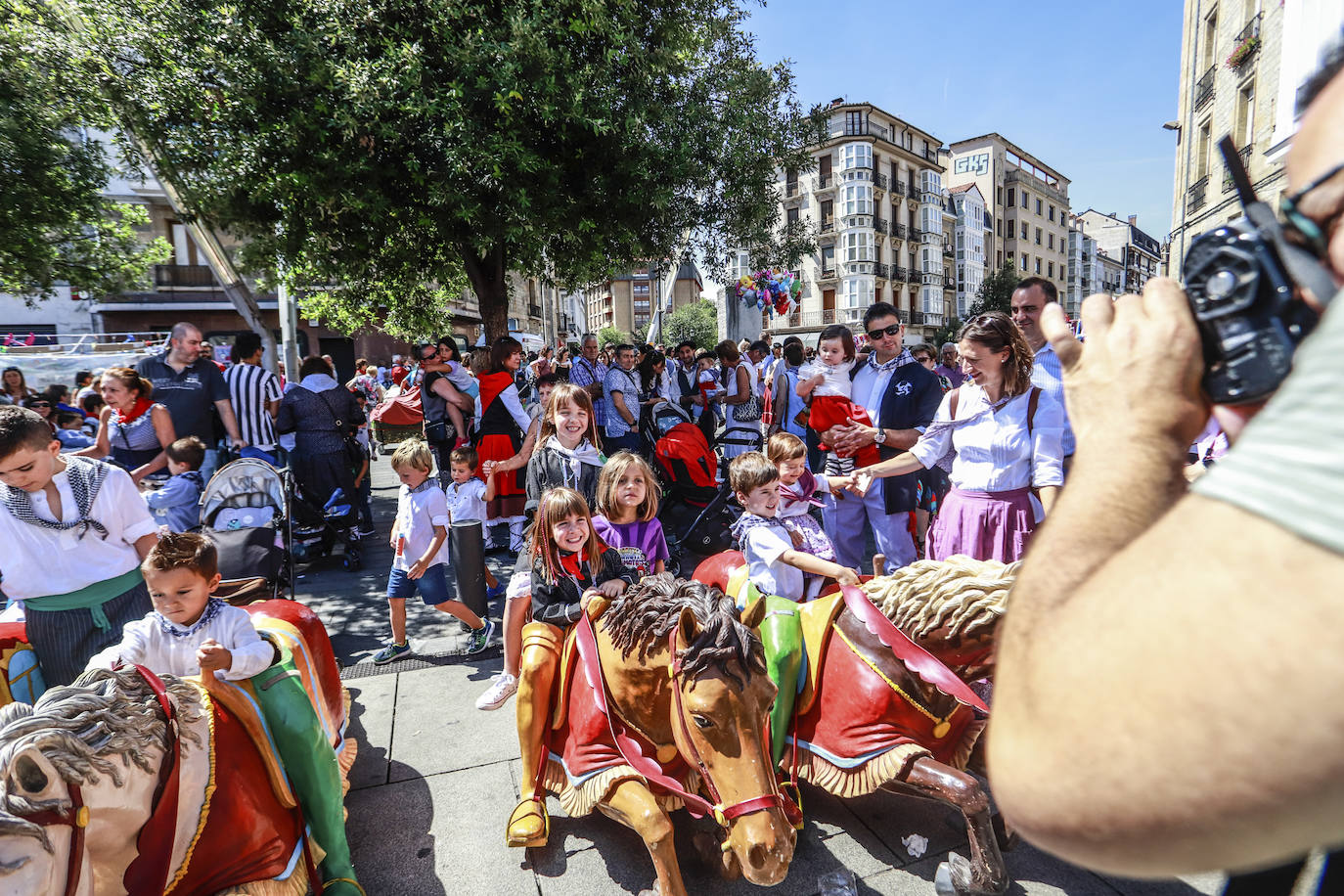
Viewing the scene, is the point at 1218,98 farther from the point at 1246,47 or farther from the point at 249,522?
the point at 249,522

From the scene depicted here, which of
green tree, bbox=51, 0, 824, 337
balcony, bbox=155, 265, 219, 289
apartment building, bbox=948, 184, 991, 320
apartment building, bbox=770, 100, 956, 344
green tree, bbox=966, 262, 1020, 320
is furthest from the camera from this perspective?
apartment building, bbox=948, 184, 991, 320

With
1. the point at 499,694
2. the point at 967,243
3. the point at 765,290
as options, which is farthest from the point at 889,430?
the point at 967,243

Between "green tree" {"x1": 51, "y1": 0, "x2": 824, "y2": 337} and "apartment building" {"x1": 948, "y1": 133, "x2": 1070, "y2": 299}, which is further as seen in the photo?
"apartment building" {"x1": 948, "y1": 133, "x2": 1070, "y2": 299}

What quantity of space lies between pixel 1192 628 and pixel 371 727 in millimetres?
4069

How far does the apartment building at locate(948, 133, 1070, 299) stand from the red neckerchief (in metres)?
59.5

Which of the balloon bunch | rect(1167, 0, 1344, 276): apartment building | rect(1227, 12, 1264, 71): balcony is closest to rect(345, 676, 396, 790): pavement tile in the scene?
the balloon bunch

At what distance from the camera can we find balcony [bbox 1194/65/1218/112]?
17438 mm

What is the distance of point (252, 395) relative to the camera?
6.01 metres

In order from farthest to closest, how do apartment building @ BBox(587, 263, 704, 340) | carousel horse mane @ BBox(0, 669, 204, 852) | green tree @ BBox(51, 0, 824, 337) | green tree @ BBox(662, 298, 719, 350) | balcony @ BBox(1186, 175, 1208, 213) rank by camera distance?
green tree @ BBox(662, 298, 719, 350), apartment building @ BBox(587, 263, 704, 340), balcony @ BBox(1186, 175, 1208, 213), green tree @ BBox(51, 0, 824, 337), carousel horse mane @ BBox(0, 669, 204, 852)

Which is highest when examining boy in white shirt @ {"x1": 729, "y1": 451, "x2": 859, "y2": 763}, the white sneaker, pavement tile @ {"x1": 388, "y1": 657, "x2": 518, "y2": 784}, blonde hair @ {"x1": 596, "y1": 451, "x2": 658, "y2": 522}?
blonde hair @ {"x1": 596, "y1": 451, "x2": 658, "y2": 522}

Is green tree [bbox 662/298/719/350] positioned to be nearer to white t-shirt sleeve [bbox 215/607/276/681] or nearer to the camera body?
white t-shirt sleeve [bbox 215/607/276/681]

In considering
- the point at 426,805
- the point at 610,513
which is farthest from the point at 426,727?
the point at 610,513

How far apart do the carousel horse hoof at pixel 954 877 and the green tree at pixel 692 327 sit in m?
45.6

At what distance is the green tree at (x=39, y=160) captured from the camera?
20.2ft
